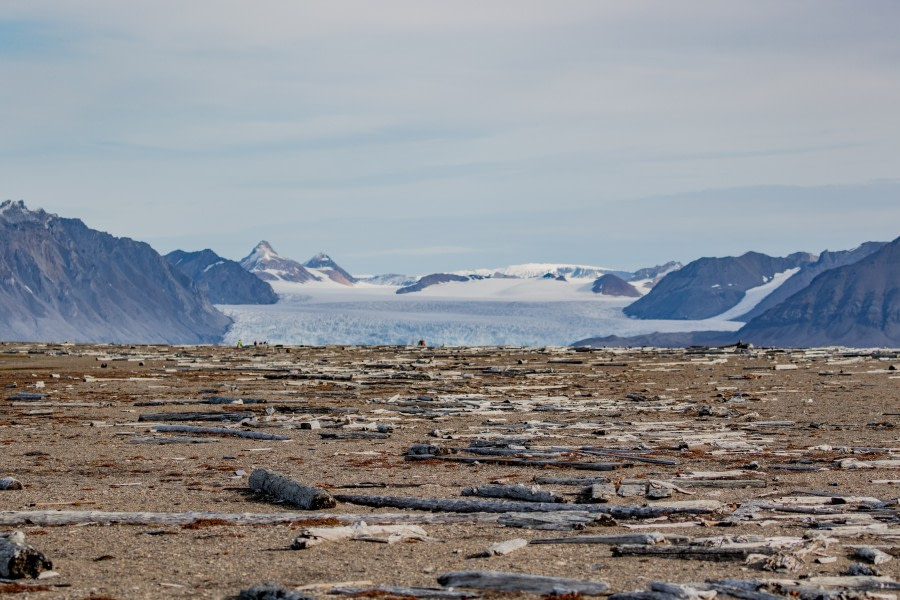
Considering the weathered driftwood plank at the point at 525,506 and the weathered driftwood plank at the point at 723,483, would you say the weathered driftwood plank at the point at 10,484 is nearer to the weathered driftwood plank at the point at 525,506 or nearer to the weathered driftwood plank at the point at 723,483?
the weathered driftwood plank at the point at 525,506

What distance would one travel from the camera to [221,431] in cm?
2938

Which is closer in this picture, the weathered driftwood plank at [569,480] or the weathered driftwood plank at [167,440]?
the weathered driftwood plank at [569,480]

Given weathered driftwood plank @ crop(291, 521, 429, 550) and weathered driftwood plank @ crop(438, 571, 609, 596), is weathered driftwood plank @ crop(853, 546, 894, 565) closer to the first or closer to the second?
weathered driftwood plank @ crop(438, 571, 609, 596)

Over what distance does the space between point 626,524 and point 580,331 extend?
14505 centimetres

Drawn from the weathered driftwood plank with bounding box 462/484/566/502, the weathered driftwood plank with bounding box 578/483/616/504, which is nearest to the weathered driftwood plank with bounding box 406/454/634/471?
the weathered driftwood plank with bounding box 578/483/616/504

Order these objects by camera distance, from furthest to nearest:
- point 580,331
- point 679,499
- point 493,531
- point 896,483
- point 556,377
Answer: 1. point 580,331
2. point 556,377
3. point 896,483
4. point 679,499
5. point 493,531

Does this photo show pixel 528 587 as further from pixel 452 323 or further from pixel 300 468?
pixel 452 323

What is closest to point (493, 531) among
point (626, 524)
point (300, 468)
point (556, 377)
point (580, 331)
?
point (626, 524)

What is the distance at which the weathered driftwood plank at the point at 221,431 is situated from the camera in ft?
92.6

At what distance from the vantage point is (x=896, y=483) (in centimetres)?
1967

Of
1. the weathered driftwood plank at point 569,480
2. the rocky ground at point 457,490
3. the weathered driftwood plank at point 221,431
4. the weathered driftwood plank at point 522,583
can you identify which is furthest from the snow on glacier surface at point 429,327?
the weathered driftwood plank at point 522,583

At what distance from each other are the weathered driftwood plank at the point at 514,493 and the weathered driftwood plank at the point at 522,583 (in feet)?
16.8

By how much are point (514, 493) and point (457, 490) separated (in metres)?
1.74

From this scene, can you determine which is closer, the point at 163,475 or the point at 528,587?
the point at 528,587
